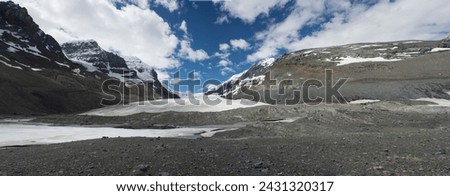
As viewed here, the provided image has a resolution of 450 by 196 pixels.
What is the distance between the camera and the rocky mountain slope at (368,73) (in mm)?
67375

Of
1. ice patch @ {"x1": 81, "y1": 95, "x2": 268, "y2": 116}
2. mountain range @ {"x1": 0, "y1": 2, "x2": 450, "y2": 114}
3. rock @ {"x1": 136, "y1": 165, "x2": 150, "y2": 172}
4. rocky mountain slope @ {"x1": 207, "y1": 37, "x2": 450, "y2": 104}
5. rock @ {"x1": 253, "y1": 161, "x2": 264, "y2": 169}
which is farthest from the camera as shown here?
mountain range @ {"x1": 0, "y1": 2, "x2": 450, "y2": 114}

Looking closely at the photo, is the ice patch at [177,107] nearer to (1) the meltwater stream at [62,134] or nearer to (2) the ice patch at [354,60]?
(1) the meltwater stream at [62,134]

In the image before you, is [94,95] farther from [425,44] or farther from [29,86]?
[425,44]

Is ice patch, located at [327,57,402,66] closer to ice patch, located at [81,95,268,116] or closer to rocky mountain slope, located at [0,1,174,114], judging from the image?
ice patch, located at [81,95,268,116]

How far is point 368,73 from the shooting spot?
297 ft

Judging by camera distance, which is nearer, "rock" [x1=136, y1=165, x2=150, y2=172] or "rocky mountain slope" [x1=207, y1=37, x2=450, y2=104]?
"rock" [x1=136, y1=165, x2=150, y2=172]

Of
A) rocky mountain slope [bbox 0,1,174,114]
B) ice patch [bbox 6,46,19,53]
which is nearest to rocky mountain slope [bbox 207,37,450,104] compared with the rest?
rocky mountain slope [bbox 0,1,174,114]

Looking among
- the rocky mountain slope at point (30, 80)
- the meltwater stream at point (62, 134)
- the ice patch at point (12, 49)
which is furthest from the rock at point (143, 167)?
the ice patch at point (12, 49)

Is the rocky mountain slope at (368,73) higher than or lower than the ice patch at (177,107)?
higher

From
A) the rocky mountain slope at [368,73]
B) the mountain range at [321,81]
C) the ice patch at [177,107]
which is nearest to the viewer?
the ice patch at [177,107]

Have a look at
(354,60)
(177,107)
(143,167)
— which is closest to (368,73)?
(354,60)

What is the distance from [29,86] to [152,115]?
51.6 metres

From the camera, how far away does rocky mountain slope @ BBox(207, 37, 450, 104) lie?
67.4m

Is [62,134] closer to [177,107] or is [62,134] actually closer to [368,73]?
[177,107]
